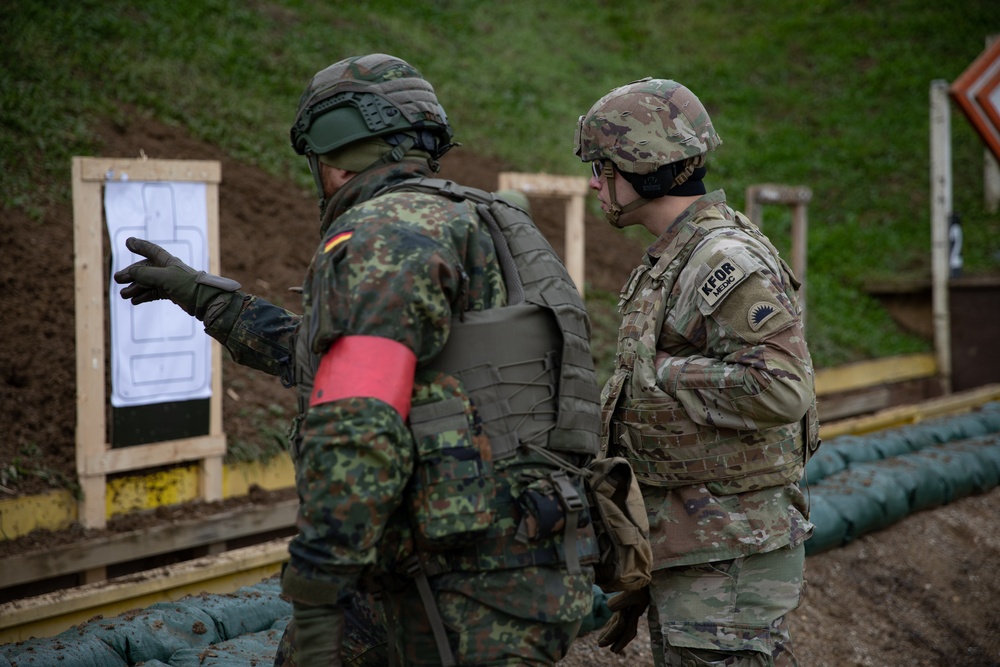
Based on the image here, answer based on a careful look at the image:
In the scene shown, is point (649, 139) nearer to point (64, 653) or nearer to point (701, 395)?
point (701, 395)

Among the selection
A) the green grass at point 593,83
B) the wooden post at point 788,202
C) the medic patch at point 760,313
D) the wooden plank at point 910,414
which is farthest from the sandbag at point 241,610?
the wooden post at point 788,202

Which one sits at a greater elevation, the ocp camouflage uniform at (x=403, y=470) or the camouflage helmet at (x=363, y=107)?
the camouflage helmet at (x=363, y=107)

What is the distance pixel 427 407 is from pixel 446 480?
0.52 ft

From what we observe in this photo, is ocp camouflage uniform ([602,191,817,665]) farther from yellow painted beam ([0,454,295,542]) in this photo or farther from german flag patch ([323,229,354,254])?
yellow painted beam ([0,454,295,542])

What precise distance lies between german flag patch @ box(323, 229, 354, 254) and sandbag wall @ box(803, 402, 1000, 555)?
3.63 meters

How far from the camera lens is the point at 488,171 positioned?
948 centimetres

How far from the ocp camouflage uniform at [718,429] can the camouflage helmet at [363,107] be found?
0.90 meters

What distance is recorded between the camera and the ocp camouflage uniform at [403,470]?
5.86ft

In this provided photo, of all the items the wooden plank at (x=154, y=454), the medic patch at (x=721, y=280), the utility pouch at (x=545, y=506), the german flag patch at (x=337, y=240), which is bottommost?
the wooden plank at (x=154, y=454)

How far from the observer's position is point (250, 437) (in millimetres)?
5691

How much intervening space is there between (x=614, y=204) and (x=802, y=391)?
0.79 metres

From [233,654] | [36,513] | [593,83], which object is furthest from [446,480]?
[593,83]

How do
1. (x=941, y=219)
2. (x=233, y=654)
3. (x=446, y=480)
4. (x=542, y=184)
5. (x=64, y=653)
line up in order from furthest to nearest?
(x=941, y=219), (x=542, y=184), (x=233, y=654), (x=64, y=653), (x=446, y=480)

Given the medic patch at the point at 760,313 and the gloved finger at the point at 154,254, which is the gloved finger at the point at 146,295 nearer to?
the gloved finger at the point at 154,254
